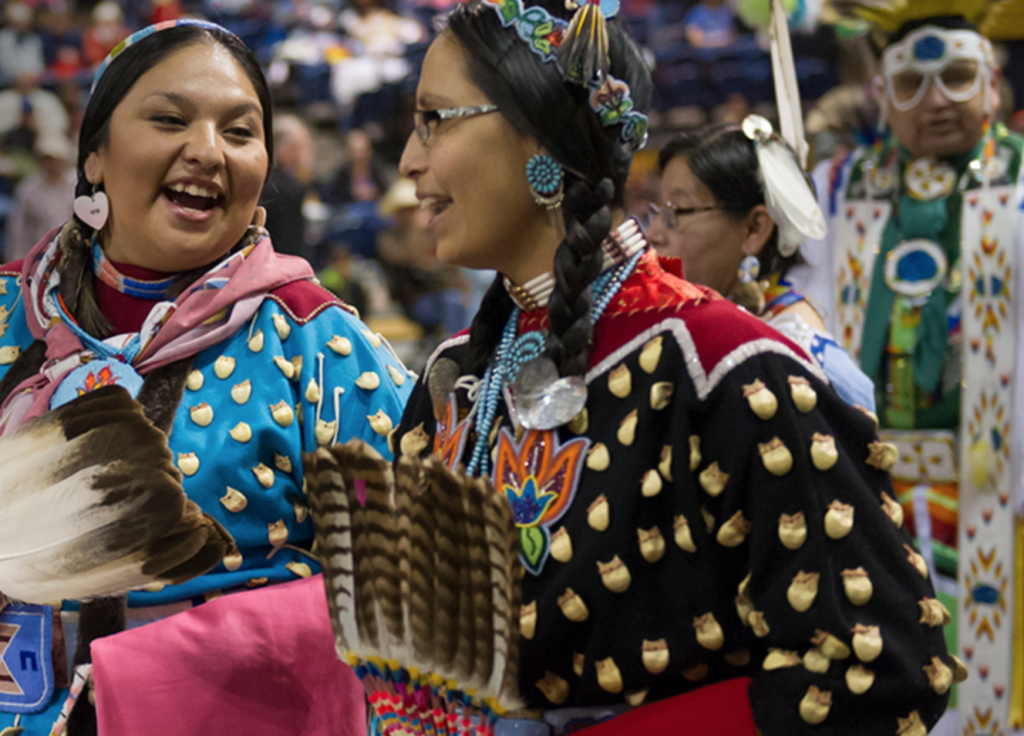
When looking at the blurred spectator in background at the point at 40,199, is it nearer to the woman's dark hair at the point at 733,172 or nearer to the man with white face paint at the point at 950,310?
the man with white face paint at the point at 950,310

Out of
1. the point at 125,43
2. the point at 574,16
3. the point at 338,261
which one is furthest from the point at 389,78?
the point at 574,16

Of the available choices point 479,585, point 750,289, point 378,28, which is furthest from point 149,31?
point 378,28

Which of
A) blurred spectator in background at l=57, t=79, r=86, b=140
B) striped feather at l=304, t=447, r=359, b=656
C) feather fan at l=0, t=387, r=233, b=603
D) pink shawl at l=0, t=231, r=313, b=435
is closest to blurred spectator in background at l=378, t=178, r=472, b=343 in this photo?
blurred spectator in background at l=57, t=79, r=86, b=140

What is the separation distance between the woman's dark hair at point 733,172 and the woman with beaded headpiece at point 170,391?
4.01 ft

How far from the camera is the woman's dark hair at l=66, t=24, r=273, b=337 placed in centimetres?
193

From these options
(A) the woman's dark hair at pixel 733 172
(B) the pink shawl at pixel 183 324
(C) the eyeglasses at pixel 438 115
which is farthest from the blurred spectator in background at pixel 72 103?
(C) the eyeglasses at pixel 438 115

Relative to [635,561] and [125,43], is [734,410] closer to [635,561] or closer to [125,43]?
[635,561]

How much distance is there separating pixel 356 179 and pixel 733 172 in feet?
21.9

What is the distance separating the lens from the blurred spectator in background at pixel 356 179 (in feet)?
30.2

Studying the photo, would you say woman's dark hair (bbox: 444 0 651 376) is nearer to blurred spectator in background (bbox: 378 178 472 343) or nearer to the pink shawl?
the pink shawl

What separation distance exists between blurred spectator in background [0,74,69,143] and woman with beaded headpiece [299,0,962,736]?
326 inches

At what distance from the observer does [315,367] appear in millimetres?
1855

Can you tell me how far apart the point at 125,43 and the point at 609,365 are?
44.0 inches

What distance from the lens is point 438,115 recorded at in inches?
56.4
